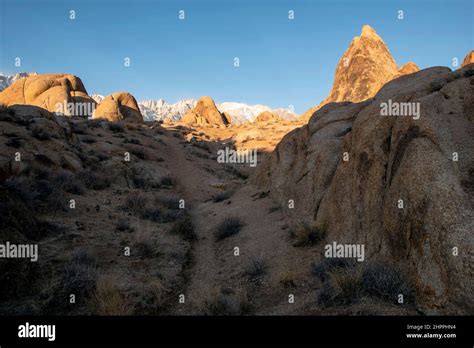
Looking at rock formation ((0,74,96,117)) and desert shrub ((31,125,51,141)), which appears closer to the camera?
desert shrub ((31,125,51,141))

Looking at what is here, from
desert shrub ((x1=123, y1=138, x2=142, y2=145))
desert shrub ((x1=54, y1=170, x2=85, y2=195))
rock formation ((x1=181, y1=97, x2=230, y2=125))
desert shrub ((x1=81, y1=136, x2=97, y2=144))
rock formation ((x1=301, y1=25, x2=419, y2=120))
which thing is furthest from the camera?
rock formation ((x1=301, y1=25, x2=419, y2=120))

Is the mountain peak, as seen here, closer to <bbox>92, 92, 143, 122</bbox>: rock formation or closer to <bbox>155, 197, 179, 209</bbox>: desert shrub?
<bbox>92, 92, 143, 122</bbox>: rock formation

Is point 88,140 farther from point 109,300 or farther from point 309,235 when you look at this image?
point 109,300

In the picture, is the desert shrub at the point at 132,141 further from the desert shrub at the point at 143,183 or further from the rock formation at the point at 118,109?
the rock formation at the point at 118,109

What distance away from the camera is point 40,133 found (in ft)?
64.5

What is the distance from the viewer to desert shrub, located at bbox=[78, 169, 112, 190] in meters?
16.8

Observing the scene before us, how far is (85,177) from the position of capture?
1745 cm

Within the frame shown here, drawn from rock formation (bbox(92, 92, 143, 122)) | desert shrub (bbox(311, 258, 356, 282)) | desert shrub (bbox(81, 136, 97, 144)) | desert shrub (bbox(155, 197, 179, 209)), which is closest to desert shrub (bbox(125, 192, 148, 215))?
desert shrub (bbox(155, 197, 179, 209))

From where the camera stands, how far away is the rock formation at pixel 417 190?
16.8 feet

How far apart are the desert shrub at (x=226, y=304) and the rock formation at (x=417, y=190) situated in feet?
9.69

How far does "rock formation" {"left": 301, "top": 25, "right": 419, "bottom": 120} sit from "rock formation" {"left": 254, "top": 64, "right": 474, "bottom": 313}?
7150 centimetres

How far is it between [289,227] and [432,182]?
19.0 ft

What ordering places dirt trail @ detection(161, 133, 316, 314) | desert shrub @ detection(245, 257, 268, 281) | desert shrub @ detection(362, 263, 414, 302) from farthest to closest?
desert shrub @ detection(245, 257, 268, 281) → dirt trail @ detection(161, 133, 316, 314) → desert shrub @ detection(362, 263, 414, 302)

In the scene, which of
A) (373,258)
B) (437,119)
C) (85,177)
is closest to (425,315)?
(373,258)
